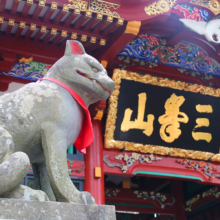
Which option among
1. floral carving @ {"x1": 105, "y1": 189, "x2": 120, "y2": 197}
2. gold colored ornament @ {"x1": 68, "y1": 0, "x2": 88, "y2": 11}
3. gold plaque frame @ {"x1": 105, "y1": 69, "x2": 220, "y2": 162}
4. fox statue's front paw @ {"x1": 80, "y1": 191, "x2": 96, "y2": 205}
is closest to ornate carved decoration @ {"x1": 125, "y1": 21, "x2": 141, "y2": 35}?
gold colored ornament @ {"x1": 68, "y1": 0, "x2": 88, "y2": 11}

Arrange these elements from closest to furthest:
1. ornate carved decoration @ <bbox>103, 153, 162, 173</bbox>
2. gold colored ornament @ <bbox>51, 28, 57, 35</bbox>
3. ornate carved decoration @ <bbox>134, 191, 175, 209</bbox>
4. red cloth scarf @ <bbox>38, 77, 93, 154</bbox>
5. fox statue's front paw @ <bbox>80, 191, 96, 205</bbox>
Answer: fox statue's front paw @ <bbox>80, 191, 96, 205</bbox>
red cloth scarf @ <bbox>38, 77, 93, 154</bbox>
gold colored ornament @ <bbox>51, 28, 57, 35</bbox>
ornate carved decoration @ <bbox>103, 153, 162, 173</bbox>
ornate carved decoration @ <bbox>134, 191, 175, 209</bbox>

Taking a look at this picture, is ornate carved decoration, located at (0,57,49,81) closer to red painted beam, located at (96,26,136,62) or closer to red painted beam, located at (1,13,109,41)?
red painted beam, located at (1,13,109,41)

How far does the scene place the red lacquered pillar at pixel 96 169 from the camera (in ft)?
13.7

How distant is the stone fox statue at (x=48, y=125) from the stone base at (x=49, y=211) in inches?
2.0

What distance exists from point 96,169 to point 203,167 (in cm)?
171

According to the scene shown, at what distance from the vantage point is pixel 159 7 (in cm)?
415

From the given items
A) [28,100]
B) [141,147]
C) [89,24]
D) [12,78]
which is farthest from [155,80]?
[28,100]

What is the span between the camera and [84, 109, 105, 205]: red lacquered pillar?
418 centimetres

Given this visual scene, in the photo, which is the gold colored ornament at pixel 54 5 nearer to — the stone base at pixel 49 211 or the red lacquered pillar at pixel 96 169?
the red lacquered pillar at pixel 96 169

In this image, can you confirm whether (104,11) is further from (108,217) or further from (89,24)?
(108,217)

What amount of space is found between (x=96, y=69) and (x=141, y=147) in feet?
9.38

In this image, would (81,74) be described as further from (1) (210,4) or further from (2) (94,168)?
(1) (210,4)

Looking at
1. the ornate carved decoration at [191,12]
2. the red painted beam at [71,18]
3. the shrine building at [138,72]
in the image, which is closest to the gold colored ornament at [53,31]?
the shrine building at [138,72]

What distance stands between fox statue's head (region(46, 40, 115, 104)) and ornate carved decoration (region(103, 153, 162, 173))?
269 cm
